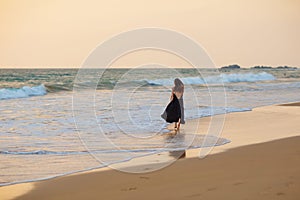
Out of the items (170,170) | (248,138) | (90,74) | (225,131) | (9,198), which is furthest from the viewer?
(90,74)

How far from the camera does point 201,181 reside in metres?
5.93

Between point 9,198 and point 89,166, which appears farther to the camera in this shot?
point 89,166

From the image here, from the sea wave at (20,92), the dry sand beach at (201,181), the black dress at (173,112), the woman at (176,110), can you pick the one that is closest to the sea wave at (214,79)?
the sea wave at (20,92)

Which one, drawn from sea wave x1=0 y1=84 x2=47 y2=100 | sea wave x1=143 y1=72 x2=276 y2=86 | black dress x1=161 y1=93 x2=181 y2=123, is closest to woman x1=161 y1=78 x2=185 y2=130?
black dress x1=161 y1=93 x2=181 y2=123

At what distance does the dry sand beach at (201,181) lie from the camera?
5.34 meters

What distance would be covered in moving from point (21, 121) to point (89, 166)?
20.3ft

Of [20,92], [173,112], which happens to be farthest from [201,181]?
[20,92]

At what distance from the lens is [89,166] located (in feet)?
24.2

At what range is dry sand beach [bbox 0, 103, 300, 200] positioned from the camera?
210 inches

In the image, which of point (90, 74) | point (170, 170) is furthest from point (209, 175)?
point (90, 74)

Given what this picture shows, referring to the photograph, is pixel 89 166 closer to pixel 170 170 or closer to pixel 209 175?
pixel 170 170

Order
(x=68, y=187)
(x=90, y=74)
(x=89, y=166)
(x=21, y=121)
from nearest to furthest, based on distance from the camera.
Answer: (x=68, y=187) → (x=89, y=166) → (x=21, y=121) → (x=90, y=74)

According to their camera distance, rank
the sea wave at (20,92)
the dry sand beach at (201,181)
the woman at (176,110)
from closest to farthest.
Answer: the dry sand beach at (201,181) → the woman at (176,110) → the sea wave at (20,92)

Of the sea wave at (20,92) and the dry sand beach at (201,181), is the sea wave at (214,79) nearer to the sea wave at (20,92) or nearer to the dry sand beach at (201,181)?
the sea wave at (20,92)
